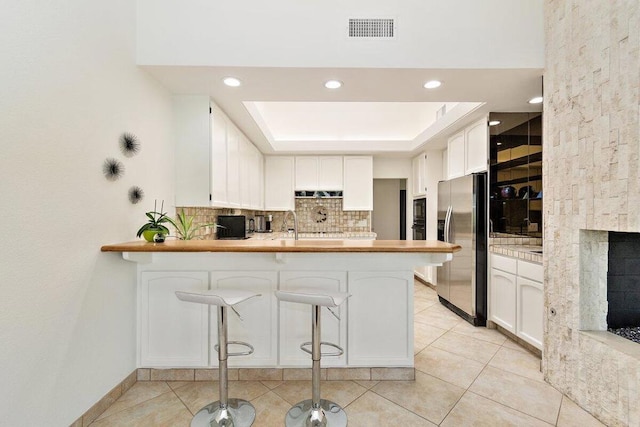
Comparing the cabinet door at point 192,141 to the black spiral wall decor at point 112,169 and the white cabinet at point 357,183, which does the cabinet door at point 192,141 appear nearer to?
the black spiral wall decor at point 112,169

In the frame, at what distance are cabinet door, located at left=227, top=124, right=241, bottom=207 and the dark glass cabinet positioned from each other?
9.35 feet

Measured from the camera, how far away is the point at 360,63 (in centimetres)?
214

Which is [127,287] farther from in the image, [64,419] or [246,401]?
[246,401]

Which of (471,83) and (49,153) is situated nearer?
(49,153)

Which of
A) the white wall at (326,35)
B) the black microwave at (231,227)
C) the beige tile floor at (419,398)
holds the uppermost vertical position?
the white wall at (326,35)

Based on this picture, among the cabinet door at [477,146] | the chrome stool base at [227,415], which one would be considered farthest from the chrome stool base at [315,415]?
the cabinet door at [477,146]

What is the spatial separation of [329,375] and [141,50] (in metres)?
2.77

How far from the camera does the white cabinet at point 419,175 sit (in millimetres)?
4949

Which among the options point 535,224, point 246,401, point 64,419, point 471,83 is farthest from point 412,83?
point 64,419

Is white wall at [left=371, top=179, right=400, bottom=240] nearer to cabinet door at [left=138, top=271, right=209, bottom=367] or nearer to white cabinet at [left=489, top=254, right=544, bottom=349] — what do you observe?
white cabinet at [left=489, top=254, right=544, bottom=349]

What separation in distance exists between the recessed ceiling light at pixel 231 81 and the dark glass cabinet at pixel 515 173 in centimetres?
261

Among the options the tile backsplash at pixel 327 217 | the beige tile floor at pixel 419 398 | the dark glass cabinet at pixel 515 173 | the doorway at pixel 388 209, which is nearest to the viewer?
the beige tile floor at pixel 419 398

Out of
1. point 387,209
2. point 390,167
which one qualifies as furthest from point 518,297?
point 387,209

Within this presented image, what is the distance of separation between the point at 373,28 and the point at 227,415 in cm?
276
